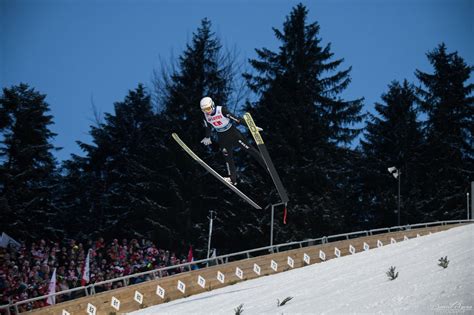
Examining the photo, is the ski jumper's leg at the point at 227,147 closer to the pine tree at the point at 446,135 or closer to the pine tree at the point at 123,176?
the pine tree at the point at 123,176

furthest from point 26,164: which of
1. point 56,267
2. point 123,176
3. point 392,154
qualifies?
point 392,154

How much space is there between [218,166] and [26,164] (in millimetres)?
8975

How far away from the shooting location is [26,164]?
2952 cm

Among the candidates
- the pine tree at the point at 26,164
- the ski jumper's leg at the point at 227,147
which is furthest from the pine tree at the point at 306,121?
the ski jumper's leg at the point at 227,147

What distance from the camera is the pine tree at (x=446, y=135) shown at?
3625 centimetres

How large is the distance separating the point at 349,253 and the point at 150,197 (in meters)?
12.1

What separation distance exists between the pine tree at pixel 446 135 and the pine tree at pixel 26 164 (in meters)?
20.1

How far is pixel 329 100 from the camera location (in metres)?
33.2

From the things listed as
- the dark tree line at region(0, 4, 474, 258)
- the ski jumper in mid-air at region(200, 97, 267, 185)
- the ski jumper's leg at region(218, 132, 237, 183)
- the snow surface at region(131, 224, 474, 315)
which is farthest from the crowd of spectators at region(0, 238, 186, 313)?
the dark tree line at region(0, 4, 474, 258)

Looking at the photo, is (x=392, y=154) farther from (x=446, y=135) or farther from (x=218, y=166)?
(x=218, y=166)

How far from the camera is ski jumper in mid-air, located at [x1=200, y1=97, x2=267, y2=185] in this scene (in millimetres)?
13141

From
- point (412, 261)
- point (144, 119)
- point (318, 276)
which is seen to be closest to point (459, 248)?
point (412, 261)

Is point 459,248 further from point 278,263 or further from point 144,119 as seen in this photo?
point 144,119

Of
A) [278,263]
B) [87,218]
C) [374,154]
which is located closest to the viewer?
[278,263]
